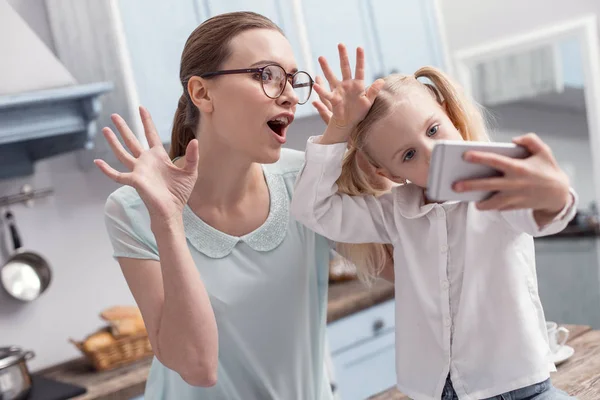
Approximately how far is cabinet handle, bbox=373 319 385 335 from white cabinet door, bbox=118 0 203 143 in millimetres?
1122

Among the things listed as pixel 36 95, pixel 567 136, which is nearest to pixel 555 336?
pixel 36 95

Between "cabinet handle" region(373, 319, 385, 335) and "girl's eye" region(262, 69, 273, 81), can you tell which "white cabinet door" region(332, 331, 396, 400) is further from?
"girl's eye" region(262, 69, 273, 81)

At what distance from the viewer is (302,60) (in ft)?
10.4

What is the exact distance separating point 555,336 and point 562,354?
39mm

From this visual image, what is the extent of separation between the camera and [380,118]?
131cm

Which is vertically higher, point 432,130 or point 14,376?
point 432,130

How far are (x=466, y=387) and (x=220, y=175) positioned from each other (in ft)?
2.09

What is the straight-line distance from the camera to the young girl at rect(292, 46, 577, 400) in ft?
4.16

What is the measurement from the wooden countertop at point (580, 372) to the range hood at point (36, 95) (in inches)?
54.5

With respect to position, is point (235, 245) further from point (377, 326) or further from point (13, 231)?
point (377, 326)

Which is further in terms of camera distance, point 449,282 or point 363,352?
point 363,352

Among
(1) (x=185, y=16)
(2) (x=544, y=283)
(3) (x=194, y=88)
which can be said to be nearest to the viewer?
(3) (x=194, y=88)

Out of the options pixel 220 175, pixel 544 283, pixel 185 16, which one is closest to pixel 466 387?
pixel 220 175

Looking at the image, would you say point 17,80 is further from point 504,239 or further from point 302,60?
point 504,239
